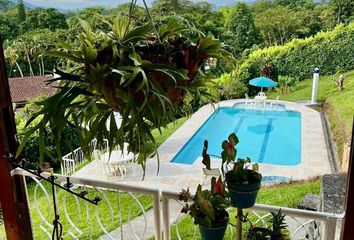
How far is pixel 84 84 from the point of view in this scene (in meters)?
0.92

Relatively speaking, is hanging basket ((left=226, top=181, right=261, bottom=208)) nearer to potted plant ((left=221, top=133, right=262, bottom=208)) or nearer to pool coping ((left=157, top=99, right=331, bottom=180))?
potted plant ((left=221, top=133, right=262, bottom=208))

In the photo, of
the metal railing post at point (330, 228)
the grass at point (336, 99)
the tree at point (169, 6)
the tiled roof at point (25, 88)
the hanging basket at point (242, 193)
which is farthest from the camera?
the grass at point (336, 99)

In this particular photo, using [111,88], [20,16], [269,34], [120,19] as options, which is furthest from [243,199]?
[269,34]

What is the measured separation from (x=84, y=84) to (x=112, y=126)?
14 centimetres

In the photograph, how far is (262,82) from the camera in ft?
17.4

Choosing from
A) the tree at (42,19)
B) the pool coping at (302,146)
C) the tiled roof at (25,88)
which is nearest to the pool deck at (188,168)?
the pool coping at (302,146)

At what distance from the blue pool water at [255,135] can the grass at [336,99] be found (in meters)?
Answer: 0.90

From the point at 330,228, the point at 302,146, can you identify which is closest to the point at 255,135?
the point at 302,146

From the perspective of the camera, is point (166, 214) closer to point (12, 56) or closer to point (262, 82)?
point (12, 56)

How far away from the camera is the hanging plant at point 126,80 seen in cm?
85

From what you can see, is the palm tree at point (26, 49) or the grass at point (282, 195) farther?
the grass at point (282, 195)

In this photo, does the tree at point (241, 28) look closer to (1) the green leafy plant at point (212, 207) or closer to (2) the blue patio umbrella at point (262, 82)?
(1) the green leafy plant at point (212, 207)

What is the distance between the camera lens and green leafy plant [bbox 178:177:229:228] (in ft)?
3.66

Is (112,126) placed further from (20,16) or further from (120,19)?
(20,16)
